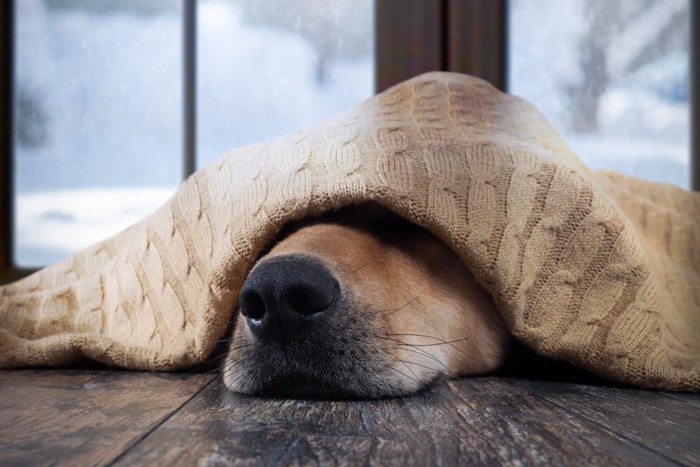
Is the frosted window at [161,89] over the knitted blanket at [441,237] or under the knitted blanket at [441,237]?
over

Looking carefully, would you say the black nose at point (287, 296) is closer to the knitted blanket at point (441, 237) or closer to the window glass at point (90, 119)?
the knitted blanket at point (441, 237)

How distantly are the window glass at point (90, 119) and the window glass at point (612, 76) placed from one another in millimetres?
1939

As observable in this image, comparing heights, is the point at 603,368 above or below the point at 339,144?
below

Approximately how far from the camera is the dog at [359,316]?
1232 millimetres

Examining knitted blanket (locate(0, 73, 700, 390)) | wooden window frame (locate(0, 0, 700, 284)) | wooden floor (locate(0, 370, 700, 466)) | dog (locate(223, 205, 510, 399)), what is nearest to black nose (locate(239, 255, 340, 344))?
dog (locate(223, 205, 510, 399))

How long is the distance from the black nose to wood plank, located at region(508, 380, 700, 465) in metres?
0.46

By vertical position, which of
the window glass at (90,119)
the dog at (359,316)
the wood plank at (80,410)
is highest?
the window glass at (90,119)

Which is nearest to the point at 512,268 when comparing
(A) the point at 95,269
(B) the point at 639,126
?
(A) the point at 95,269

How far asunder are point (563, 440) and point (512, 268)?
0.55 meters

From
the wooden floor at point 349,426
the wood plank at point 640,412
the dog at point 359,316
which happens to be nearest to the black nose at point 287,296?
the dog at point 359,316

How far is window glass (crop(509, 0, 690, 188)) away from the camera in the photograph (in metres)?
3.42

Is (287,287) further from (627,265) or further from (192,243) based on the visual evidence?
(627,265)

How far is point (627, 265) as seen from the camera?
142 cm

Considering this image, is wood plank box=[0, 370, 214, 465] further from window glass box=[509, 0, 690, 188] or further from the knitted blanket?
window glass box=[509, 0, 690, 188]
